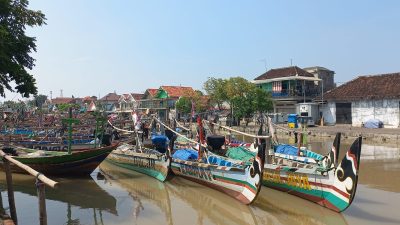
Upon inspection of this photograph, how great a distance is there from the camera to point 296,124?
35.5m

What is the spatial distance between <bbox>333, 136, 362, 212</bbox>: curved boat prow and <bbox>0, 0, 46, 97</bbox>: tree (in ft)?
32.1

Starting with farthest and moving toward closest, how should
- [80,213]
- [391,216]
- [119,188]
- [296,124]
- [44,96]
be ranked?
[44,96]
[296,124]
[119,188]
[80,213]
[391,216]

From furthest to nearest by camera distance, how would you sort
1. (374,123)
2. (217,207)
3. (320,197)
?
(374,123) → (217,207) → (320,197)

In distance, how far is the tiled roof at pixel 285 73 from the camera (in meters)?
45.6

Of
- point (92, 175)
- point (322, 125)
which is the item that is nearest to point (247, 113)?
point (322, 125)

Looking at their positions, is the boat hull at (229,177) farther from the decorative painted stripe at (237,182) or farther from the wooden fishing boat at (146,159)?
the wooden fishing boat at (146,159)

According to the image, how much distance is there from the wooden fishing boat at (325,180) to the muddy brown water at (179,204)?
0.30 metres

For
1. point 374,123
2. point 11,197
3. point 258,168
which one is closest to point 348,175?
point 258,168

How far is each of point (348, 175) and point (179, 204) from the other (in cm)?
518

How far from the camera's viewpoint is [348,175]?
9453mm

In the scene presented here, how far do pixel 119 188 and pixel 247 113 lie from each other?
26.8m

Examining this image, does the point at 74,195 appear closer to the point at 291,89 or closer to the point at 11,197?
the point at 11,197

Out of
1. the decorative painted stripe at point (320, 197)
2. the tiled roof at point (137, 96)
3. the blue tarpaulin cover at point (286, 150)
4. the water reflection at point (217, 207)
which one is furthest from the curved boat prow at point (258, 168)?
the tiled roof at point (137, 96)

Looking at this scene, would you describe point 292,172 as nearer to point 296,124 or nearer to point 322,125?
point 296,124
